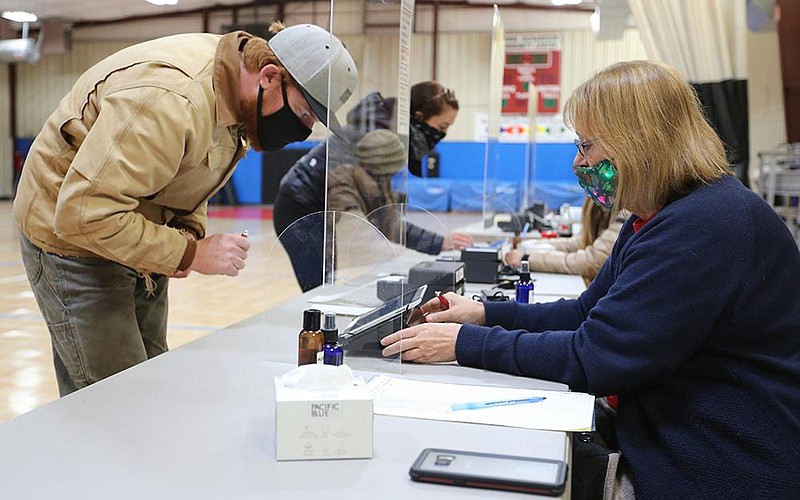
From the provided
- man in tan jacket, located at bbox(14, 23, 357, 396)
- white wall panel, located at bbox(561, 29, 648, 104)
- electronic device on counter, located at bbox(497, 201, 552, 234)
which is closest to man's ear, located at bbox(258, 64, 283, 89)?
man in tan jacket, located at bbox(14, 23, 357, 396)

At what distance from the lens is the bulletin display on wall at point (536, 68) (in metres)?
14.0

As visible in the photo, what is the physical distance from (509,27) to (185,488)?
1419cm

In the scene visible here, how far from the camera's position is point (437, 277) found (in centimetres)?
197

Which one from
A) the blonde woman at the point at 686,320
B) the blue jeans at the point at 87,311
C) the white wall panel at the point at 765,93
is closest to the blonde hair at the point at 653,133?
the blonde woman at the point at 686,320

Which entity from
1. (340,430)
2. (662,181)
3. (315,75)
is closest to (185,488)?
(340,430)

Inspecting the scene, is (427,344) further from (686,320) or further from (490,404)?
(686,320)

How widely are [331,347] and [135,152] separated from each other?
0.63 metres

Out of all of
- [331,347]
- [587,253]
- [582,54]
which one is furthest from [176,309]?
[582,54]

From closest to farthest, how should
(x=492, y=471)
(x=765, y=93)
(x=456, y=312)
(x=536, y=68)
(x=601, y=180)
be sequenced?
(x=492, y=471) → (x=601, y=180) → (x=456, y=312) → (x=765, y=93) → (x=536, y=68)

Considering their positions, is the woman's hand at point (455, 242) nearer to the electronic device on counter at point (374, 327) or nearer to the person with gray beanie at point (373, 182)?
the person with gray beanie at point (373, 182)

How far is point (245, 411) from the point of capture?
3.86 ft

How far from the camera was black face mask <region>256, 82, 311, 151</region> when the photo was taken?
1.79m

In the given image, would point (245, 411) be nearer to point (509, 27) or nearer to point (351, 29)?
point (351, 29)

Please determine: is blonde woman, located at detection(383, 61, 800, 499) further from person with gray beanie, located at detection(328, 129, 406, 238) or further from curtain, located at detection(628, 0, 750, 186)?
curtain, located at detection(628, 0, 750, 186)
